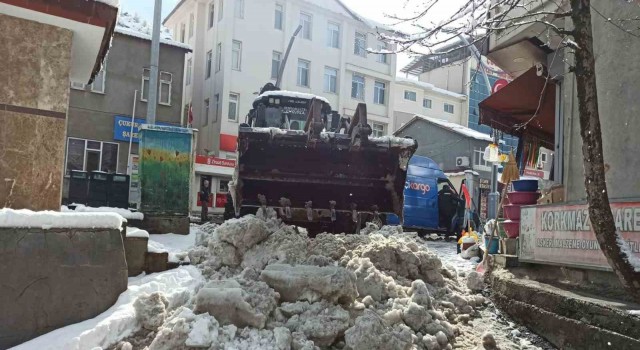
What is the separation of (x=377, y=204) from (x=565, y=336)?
4.21 m

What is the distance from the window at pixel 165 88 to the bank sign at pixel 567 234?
770 inches

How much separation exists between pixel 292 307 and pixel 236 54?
75.8 feet

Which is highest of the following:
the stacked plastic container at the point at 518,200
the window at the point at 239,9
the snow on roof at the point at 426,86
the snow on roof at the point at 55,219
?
the window at the point at 239,9

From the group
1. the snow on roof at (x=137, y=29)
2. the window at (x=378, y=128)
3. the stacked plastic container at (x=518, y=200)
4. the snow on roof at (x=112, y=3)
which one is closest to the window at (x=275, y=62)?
the snow on roof at (x=137, y=29)

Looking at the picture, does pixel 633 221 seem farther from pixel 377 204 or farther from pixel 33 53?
pixel 33 53

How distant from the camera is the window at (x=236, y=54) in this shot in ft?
84.4

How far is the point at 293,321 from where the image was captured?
427 cm

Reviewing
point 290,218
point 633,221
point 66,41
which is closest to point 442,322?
point 633,221

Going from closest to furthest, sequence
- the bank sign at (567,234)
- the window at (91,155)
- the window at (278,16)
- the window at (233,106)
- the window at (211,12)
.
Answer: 1. the bank sign at (567,234)
2. the window at (91,155)
3. the window at (233,106)
4. the window at (211,12)
5. the window at (278,16)

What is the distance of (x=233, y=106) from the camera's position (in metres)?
25.5

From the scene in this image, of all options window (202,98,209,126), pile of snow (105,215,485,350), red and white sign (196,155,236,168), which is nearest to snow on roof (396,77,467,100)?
window (202,98,209,126)

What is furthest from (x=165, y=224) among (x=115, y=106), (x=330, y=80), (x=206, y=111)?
(x=330, y=80)

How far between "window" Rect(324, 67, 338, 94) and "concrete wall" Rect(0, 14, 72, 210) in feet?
81.7

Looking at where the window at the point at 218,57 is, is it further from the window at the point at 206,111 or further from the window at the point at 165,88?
the window at the point at 165,88
